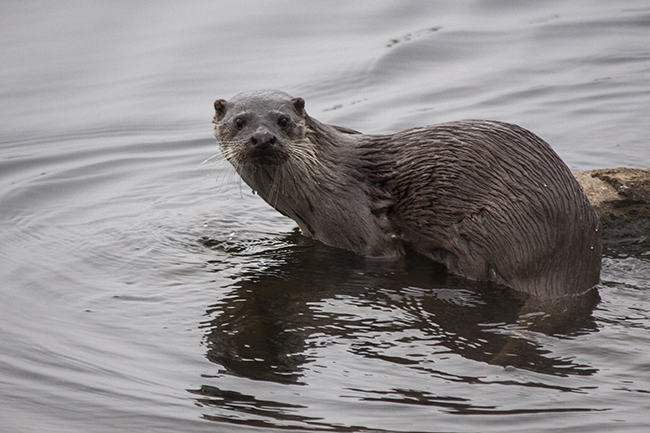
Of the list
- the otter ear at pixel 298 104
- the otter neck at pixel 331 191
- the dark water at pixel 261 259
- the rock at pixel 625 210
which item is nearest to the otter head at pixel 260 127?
the otter ear at pixel 298 104

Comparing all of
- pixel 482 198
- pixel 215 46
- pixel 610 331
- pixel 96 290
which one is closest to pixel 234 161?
pixel 96 290

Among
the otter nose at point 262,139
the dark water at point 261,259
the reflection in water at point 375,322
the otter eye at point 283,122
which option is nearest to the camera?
the dark water at point 261,259

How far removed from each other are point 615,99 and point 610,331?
4.65 meters

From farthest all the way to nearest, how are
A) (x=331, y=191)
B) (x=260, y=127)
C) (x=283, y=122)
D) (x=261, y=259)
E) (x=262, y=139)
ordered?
(x=261, y=259) < (x=331, y=191) < (x=283, y=122) < (x=260, y=127) < (x=262, y=139)

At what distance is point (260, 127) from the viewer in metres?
4.58

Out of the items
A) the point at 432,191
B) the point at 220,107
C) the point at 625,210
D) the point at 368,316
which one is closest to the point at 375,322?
the point at 368,316

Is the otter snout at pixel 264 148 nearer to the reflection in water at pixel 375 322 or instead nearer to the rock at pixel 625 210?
the reflection in water at pixel 375 322

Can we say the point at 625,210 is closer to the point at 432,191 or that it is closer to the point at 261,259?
the point at 432,191

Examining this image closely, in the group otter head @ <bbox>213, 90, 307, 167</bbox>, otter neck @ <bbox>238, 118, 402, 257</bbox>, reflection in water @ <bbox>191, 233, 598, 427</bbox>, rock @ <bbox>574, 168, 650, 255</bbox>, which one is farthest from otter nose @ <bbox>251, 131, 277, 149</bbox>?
rock @ <bbox>574, 168, 650, 255</bbox>

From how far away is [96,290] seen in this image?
4625 millimetres

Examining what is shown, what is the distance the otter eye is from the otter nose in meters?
0.22

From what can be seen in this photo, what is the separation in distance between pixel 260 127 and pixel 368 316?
1270 mm

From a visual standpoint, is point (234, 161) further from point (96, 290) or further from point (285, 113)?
point (96, 290)

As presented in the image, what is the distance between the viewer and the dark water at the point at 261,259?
11.1 ft
